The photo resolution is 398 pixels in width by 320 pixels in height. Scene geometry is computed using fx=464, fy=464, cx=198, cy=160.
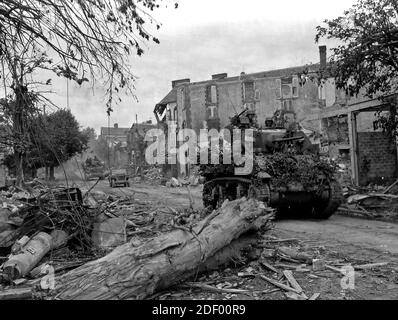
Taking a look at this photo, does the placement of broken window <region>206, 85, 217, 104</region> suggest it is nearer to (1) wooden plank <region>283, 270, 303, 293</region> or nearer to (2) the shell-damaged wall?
(2) the shell-damaged wall

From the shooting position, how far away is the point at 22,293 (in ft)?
15.5

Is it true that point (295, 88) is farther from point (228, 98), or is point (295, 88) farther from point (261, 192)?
point (261, 192)

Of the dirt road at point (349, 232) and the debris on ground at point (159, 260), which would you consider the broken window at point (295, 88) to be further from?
the debris on ground at point (159, 260)

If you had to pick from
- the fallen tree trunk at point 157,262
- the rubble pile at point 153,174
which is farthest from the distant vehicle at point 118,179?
the fallen tree trunk at point 157,262

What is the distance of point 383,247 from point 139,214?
230 inches

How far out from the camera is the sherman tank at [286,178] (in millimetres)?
12102

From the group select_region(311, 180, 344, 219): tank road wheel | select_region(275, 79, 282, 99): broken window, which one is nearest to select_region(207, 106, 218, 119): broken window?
select_region(275, 79, 282, 99): broken window

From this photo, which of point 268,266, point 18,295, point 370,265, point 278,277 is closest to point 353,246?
point 370,265

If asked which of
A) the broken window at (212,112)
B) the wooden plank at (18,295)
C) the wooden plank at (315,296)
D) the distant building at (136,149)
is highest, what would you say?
the broken window at (212,112)

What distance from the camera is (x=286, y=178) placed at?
39.8 ft

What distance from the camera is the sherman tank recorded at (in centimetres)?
1210

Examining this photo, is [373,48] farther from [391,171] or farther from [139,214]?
[391,171]

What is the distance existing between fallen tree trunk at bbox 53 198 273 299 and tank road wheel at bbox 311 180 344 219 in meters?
6.00
